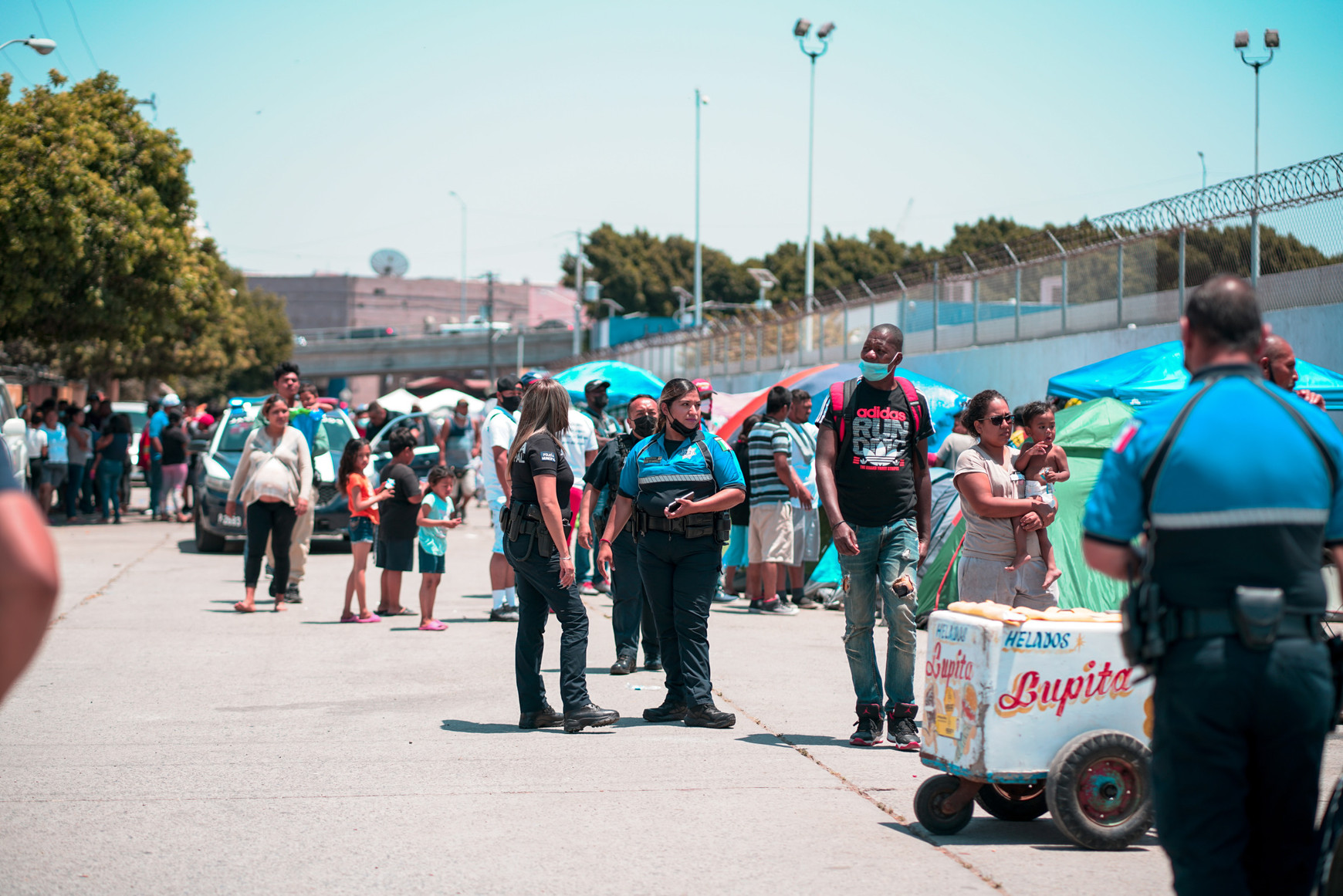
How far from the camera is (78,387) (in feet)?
170

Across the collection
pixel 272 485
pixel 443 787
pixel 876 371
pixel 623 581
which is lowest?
pixel 443 787

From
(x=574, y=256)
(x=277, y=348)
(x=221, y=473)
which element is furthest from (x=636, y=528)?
(x=574, y=256)

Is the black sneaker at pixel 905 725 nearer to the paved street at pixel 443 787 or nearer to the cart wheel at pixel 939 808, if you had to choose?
the paved street at pixel 443 787

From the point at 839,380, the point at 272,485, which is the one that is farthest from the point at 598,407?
the point at 272,485

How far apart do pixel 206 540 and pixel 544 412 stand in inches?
444

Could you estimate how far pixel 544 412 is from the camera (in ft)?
23.9

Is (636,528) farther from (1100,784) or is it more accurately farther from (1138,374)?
(1138,374)

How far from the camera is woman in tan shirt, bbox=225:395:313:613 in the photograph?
11.2 meters

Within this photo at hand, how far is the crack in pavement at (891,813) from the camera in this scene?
14.8 ft

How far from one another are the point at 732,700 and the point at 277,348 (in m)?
72.8

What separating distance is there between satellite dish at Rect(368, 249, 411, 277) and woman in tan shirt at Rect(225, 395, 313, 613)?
107040 millimetres

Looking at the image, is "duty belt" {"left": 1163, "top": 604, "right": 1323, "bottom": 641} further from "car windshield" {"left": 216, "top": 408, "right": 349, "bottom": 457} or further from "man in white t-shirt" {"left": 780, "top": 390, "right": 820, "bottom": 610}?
"car windshield" {"left": 216, "top": 408, "right": 349, "bottom": 457}

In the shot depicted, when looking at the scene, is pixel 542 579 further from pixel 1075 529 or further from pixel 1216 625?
pixel 1075 529

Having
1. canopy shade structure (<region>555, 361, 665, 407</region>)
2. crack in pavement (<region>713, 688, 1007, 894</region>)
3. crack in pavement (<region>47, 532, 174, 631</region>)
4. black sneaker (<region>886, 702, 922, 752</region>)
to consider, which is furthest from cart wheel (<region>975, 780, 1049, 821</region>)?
canopy shade structure (<region>555, 361, 665, 407</region>)
